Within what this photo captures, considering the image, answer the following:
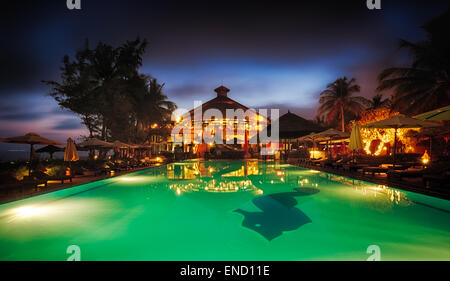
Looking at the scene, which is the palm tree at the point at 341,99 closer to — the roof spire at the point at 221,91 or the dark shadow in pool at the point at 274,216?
the roof spire at the point at 221,91

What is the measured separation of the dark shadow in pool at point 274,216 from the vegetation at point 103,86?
54.2 feet

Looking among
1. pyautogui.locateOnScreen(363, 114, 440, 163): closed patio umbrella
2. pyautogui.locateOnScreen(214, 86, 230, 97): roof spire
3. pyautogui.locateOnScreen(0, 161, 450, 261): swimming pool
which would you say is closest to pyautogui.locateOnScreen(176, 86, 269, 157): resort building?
pyautogui.locateOnScreen(214, 86, 230, 97): roof spire

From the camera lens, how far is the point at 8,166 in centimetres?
948

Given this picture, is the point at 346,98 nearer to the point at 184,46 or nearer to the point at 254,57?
the point at 254,57

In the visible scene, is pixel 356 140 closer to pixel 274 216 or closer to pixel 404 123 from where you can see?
pixel 404 123

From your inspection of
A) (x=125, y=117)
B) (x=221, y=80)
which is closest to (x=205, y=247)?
(x=125, y=117)

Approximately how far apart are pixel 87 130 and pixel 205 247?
2050 cm

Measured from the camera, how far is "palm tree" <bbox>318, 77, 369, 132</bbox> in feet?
96.2

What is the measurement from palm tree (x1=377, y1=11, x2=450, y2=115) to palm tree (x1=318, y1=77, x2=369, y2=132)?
12.8 meters

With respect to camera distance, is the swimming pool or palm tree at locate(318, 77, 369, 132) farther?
palm tree at locate(318, 77, 369, 132)

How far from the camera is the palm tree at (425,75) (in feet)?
47.6

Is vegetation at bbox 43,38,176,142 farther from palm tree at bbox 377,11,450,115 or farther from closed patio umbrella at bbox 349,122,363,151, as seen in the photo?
palm tree at bbox 377,11,450,115

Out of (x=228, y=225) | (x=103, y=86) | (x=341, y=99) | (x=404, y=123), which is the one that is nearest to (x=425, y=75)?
(x=404, y=123)

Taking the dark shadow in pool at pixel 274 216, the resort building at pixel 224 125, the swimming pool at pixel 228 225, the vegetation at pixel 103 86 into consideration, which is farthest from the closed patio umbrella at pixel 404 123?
the resort building at pixel 224 125
